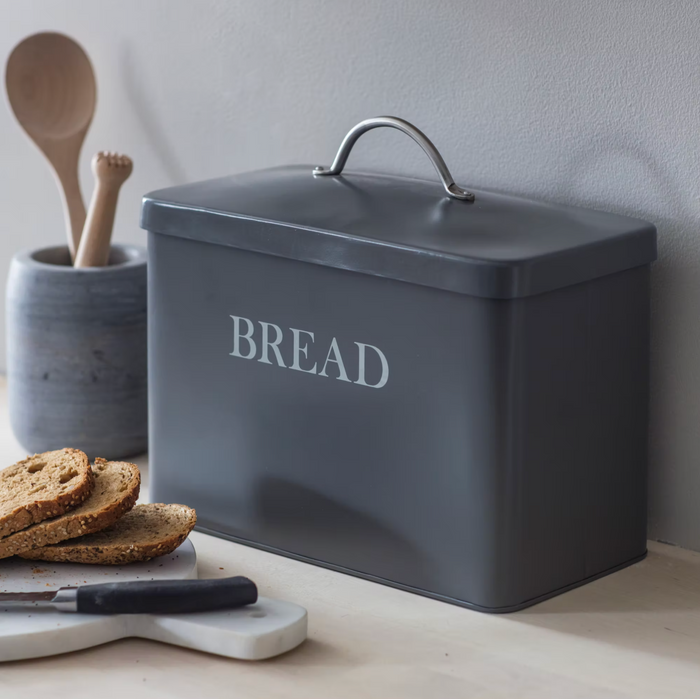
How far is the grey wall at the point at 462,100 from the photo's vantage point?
80 cm

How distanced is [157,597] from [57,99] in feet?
1.97

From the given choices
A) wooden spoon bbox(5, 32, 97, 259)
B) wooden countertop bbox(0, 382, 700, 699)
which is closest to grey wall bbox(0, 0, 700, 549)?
wooden spoon bbox(5, 32, 97, 259)

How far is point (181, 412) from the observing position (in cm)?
85

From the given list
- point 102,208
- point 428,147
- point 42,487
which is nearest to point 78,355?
point 102,208

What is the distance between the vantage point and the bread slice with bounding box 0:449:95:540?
29.1 inches

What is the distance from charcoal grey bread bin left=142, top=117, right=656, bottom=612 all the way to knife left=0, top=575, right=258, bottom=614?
130 mm

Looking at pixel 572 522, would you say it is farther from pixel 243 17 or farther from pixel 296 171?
pixel 243 17

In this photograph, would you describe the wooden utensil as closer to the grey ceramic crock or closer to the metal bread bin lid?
the grey ceramic crock

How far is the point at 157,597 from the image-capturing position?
67 cm

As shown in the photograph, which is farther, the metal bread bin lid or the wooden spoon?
the wooden spoon

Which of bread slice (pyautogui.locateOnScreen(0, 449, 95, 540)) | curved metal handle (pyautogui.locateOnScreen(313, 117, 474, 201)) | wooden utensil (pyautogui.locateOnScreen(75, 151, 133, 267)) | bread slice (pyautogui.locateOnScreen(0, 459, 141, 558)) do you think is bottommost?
bread slice (pyautogui.locateOnScreen(0, 459, 141, 558))

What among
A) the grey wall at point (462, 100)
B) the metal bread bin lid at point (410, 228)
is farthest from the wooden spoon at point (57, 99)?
the metal bread bin lid at point (410, 228)

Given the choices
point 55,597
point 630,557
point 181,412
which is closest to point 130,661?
point 55,597

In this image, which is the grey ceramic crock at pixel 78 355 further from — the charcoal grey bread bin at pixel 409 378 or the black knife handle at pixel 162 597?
the black knife handle at pixel 162 597
